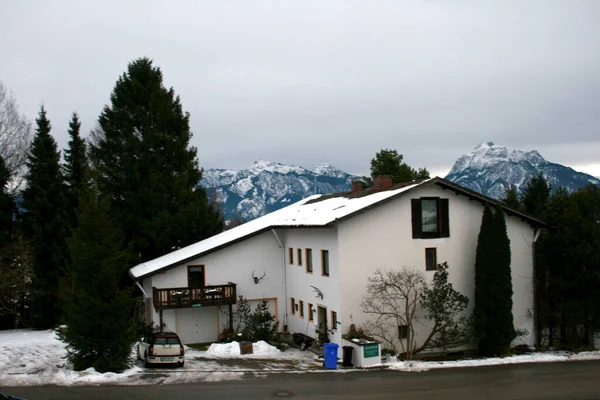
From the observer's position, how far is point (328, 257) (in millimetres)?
25891

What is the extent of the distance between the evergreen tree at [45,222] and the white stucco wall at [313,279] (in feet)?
49.1

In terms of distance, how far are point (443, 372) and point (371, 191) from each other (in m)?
11.2

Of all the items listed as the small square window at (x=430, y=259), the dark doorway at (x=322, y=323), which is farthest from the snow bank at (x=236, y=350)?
the small square window at (x=430, y=259)

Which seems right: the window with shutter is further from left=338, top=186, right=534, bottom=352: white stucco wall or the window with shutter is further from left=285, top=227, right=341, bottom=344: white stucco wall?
left=285, top=227, right=341, bottom=344: white stucco wall

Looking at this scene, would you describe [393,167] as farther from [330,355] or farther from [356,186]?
[330,355]

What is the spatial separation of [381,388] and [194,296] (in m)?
12.8

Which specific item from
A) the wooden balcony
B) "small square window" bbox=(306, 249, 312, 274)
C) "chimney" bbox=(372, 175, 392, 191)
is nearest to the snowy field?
the wooden balcony

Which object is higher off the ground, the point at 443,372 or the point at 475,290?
the point at 475,290

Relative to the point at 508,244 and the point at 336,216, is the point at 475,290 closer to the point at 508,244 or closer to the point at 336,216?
the point at 508,244

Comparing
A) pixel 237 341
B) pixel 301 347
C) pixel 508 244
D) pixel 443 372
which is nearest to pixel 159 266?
pixel 237 341

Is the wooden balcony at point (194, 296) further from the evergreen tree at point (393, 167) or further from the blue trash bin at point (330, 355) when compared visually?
the evergreen tree at point (393, 167)

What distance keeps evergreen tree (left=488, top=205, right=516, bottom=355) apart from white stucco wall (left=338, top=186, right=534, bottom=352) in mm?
1551

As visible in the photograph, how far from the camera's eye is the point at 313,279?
89.7 feet

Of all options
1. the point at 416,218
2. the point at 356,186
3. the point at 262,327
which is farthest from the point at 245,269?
the point at 416,218
